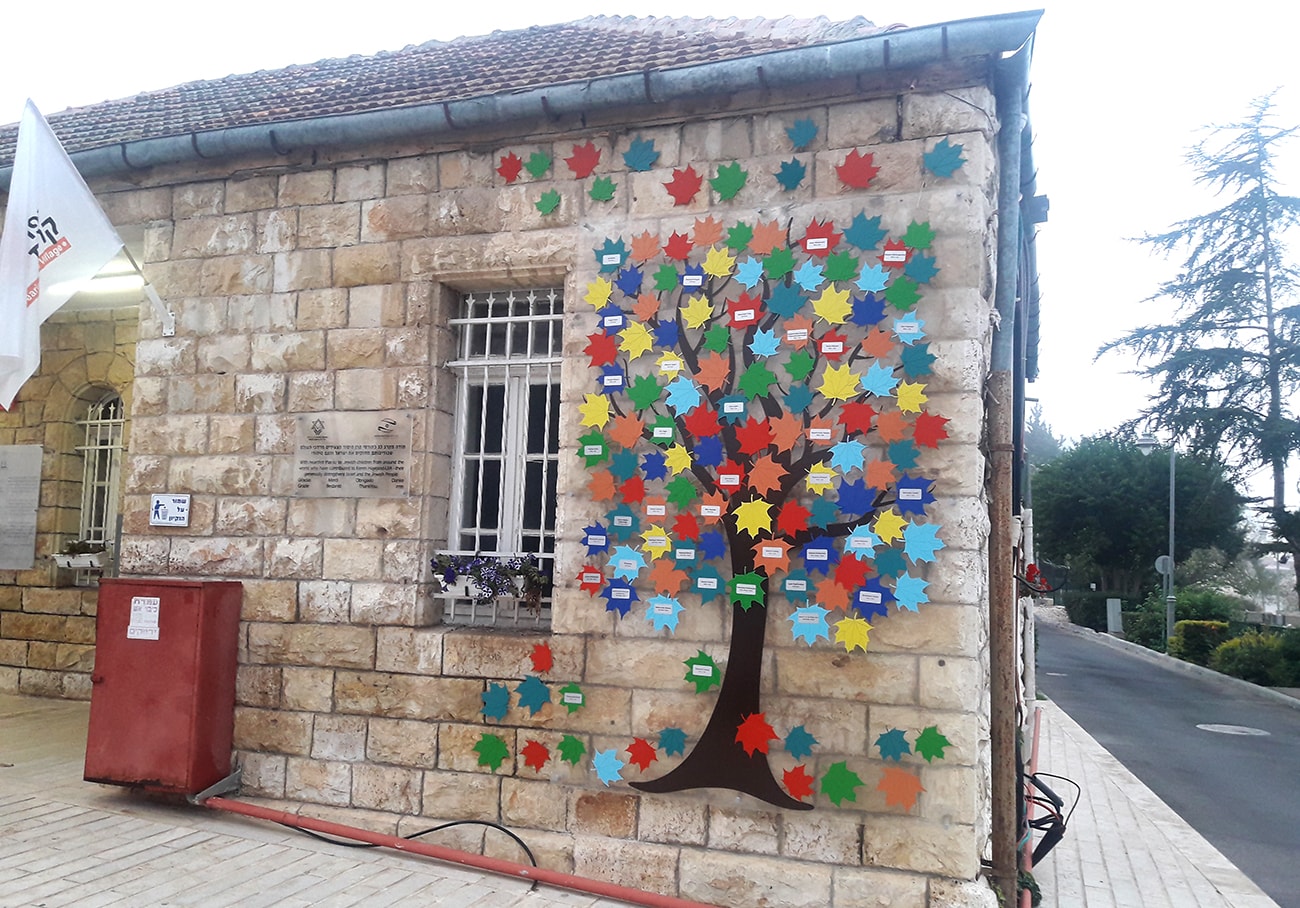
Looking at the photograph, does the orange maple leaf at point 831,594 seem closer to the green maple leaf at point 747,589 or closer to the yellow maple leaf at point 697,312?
the green maple leaf at point 747,589

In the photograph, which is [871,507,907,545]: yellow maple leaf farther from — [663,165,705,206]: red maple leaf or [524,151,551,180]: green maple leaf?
[524,151,551,180]: green maple leaf

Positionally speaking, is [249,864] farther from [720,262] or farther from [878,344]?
[878,344]

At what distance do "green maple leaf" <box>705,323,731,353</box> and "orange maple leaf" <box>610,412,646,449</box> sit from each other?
0.50 metres

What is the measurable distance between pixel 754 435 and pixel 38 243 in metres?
4.17

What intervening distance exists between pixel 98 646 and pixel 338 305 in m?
2.31

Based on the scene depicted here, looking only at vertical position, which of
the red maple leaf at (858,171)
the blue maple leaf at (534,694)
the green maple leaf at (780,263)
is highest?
the red maple leaf at (858,171)

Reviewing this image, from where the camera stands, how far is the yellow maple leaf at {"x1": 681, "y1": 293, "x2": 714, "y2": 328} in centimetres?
441

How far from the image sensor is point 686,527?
4324 mm

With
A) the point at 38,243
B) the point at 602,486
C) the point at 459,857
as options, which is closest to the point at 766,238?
the point at 602,486

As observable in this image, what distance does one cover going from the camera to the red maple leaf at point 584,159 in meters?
4.77

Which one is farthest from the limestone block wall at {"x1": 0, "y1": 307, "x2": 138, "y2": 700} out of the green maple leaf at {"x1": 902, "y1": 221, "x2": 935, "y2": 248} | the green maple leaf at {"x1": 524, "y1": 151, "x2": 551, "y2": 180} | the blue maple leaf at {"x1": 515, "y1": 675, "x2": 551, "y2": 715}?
the green maple leaf at {"x1": 902, "y1": 221, "x2": 935, "y2": 248}

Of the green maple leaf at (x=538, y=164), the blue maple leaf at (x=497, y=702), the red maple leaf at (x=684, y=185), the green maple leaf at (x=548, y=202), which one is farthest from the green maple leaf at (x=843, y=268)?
the blue maple leaf at (x=497, y=702)

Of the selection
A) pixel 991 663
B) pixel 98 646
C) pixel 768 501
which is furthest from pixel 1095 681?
pixel 98 646

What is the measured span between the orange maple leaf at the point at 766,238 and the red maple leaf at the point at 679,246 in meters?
0.32
